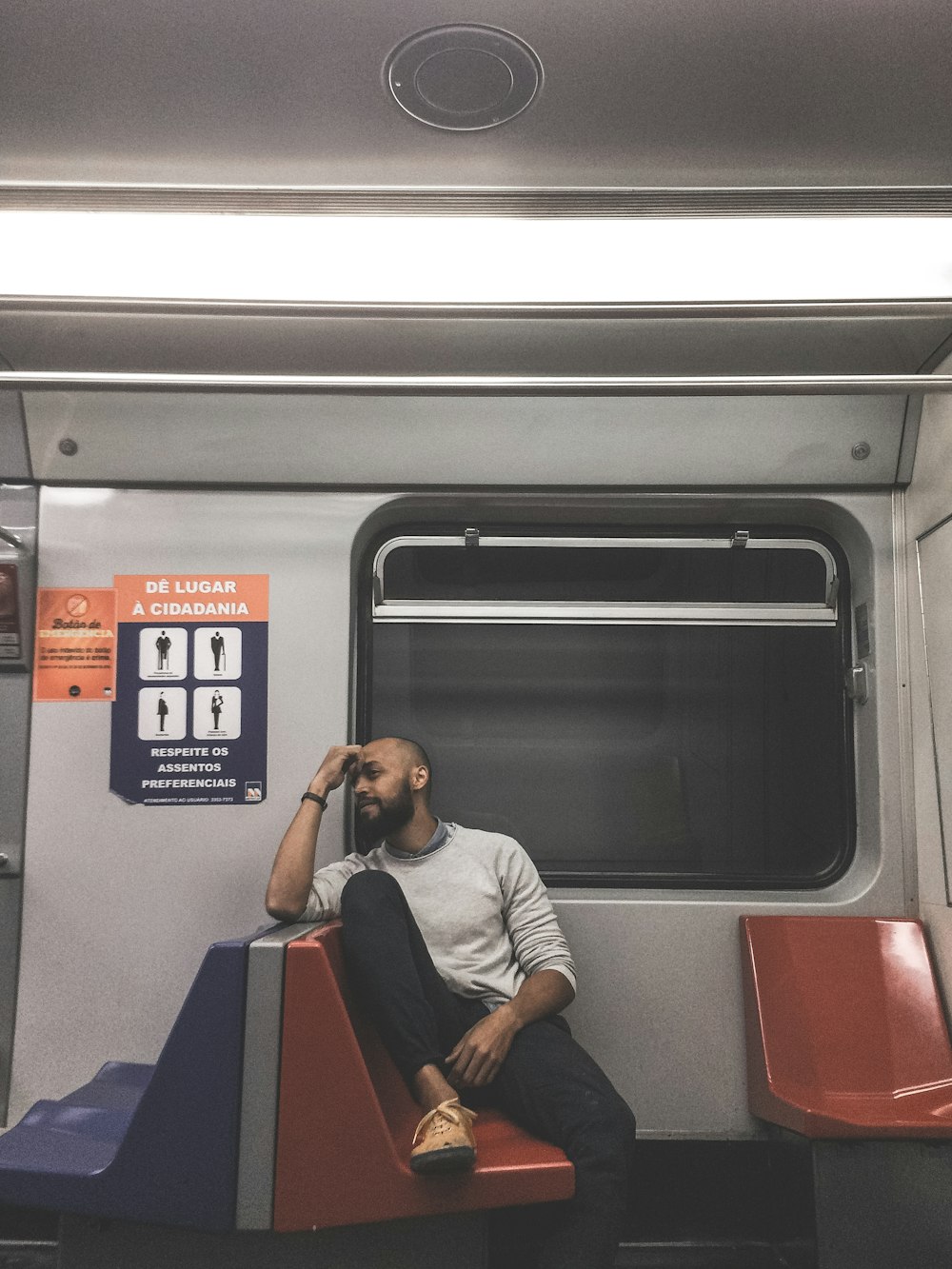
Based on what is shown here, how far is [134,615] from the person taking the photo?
135 inches

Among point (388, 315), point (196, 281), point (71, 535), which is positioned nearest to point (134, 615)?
point (71, 535)

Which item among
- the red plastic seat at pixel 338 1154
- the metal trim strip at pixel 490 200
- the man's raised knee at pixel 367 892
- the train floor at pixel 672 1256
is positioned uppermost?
the metal trim strip at pixel 490 200

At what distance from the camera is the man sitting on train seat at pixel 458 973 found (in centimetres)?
229

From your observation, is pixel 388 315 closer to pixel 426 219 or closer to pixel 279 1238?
pixel 426 219

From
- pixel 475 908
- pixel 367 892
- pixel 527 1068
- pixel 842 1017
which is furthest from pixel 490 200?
pixel 842 1017

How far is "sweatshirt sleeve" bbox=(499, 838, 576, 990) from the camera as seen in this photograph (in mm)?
2883

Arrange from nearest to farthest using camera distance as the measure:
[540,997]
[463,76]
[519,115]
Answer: [463,76]
[519,115]
[540,997]

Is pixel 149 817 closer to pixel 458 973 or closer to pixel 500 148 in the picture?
pixel 458 973

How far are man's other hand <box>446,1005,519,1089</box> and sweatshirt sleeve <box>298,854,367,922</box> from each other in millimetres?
558

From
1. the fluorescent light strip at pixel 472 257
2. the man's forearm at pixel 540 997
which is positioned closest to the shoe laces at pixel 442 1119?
the man's forearm at pixel 540 997

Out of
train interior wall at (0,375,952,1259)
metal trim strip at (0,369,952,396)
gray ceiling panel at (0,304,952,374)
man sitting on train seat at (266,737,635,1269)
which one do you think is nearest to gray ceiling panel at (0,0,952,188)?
metal trim strip at (0,369,952,396)

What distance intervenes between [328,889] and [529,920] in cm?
61

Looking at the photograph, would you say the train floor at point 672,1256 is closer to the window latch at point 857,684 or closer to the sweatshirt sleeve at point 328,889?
the sweatshirt sleeve at point 328,889

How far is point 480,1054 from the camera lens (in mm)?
2586
